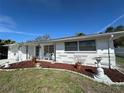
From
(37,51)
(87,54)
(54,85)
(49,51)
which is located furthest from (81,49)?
(37,51)

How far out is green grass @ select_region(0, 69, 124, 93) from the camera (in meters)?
6.17

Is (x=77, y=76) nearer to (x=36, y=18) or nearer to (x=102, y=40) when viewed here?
(x=102, y=40)

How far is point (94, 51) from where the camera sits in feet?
40.4

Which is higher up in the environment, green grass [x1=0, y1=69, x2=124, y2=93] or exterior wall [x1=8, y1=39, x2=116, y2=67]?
exterior wall [x1=8, y1=39, x2=116, y2=67]

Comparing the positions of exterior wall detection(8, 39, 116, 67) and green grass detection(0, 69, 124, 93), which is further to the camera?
exterior wall detection(8, 39, 116, 67)

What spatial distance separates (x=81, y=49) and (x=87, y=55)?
1.06m

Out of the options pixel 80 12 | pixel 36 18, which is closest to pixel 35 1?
pixel 36 18

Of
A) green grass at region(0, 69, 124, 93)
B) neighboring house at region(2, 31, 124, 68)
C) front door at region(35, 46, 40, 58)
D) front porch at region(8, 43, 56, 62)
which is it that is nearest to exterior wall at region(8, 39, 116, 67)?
neighboring house at region(2, 31, 124, 68)

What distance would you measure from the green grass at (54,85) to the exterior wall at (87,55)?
16.1 feet

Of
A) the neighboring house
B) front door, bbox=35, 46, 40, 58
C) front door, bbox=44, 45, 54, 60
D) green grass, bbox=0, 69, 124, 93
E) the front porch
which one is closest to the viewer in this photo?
green grass, bbox=0, 69, 124, 93

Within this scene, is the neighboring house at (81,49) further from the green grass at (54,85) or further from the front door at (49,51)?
the green grass at (54,85)

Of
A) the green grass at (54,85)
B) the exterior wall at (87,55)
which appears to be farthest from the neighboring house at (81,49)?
the green grass at (54,85)

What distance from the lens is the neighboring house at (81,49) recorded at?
11.3m

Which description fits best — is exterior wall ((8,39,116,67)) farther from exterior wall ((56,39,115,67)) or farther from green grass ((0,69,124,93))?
green grass ((0,69,124,93))
